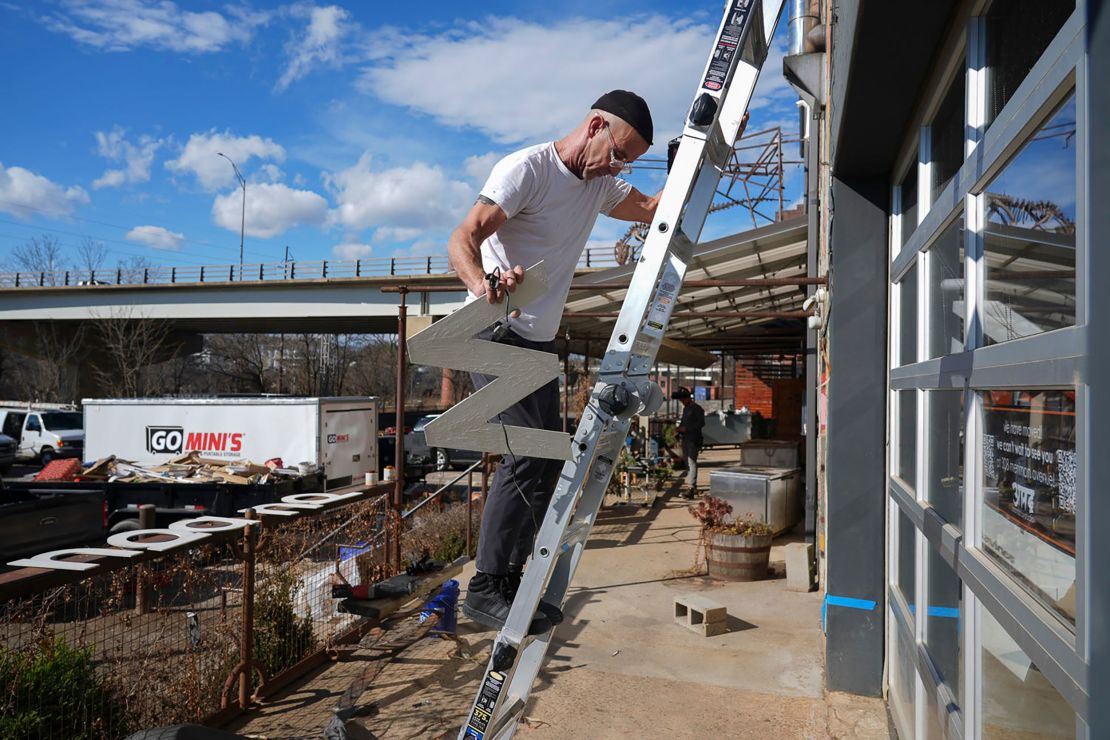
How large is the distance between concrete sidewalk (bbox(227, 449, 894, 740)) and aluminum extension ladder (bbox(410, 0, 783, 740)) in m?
2.74

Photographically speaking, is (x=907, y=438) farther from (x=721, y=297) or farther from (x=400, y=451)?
(x=721, y=297)

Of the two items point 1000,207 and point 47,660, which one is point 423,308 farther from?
point 1000,207

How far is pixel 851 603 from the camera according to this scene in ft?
15.6

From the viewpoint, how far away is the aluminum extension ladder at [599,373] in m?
2.15

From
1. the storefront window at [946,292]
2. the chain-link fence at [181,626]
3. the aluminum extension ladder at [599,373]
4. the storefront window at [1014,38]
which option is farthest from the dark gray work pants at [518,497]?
the chain-link fence at [181,626]

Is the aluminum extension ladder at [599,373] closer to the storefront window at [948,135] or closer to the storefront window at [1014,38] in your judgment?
the storefront window at [1014,38]

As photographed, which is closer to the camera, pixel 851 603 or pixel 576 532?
pixel 576 532

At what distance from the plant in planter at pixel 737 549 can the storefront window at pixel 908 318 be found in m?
4.70

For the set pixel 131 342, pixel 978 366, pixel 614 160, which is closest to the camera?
pixel 978 366

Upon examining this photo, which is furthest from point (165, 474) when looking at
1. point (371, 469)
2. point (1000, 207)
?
point (1000, 207)

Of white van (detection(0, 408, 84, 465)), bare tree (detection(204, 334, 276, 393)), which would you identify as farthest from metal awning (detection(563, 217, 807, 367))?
bare tree (detection(204, 334, 276, 393))

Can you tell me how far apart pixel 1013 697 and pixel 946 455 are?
3.56ft

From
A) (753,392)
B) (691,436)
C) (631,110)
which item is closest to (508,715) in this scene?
(631,110)

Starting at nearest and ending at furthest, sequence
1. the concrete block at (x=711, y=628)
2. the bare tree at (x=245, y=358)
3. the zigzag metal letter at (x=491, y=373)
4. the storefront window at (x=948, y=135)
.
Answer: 1. the zigzag metal letter at (x=491, y=373)
2. the storefront window at (x=948, y=135)
3. the concrete block at (x=711, y=628)
4. the bare tree at (x=245, y=358)
